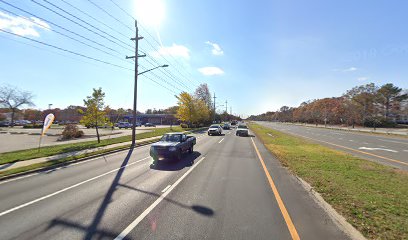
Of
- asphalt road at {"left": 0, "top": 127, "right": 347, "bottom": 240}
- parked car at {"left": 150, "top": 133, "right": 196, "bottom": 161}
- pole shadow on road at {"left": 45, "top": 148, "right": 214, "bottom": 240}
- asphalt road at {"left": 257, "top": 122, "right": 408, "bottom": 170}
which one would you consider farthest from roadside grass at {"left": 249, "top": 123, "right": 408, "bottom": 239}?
parked car at {"left": 150, "top": 133, "right": 196, "bottom": 161}

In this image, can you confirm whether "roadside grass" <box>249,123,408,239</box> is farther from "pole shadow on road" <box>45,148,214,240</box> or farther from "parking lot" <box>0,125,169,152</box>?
"parking lot" <box>0,125,169,152</box>

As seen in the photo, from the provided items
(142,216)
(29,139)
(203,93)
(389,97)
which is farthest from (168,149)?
(389,97)

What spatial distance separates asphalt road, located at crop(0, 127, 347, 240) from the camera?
4.36m

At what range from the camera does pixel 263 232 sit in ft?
14.2

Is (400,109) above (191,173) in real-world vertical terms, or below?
above

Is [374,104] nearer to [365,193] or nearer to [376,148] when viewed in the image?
[376,148]

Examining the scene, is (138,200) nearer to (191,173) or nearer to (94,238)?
(94,238)

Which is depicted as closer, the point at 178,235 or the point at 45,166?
the point at 178,235

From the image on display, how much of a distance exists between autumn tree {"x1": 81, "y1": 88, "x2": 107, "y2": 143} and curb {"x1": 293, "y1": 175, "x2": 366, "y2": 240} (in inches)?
836

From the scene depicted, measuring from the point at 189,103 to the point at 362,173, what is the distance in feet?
143

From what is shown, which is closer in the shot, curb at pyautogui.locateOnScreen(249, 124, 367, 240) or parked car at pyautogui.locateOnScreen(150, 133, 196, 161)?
curb at pyautogui.locateOnScreen(249, 124, 367, 240)

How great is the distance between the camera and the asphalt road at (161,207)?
14.3ft

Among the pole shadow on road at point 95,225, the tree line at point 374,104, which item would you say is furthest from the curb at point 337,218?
the tree line at point 374,104

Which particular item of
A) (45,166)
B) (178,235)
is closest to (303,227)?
(178,235)
